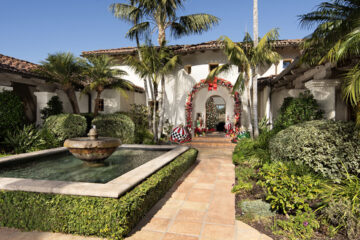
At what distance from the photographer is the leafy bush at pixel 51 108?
35.7ft

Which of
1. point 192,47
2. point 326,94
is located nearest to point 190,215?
point 326,94

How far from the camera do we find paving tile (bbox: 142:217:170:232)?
3.52m

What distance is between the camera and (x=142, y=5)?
11.9 metres

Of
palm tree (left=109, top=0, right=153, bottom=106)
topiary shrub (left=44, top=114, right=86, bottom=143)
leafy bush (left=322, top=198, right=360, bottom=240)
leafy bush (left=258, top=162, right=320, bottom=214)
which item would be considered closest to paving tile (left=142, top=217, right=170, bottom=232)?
leafy bush (left=258, top=162, right=320, bottom=214)

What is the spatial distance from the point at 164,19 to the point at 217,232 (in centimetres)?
1176

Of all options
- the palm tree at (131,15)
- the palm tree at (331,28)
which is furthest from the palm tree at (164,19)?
the palm tree at (331,28)

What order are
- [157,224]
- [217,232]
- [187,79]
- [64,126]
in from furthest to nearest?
[187,79] → [64,126] → [157,224] → [217,232]

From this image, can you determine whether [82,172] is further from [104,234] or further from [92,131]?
[104,234]

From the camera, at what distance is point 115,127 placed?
10961 millimetres

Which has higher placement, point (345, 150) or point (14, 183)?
point (345, 150)

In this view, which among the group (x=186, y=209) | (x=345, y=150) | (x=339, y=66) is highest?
(x=339, y=66)

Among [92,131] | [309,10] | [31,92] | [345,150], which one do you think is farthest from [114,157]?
[31,92]

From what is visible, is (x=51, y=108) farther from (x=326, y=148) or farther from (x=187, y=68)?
(x=326, y=148)

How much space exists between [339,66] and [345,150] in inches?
125
